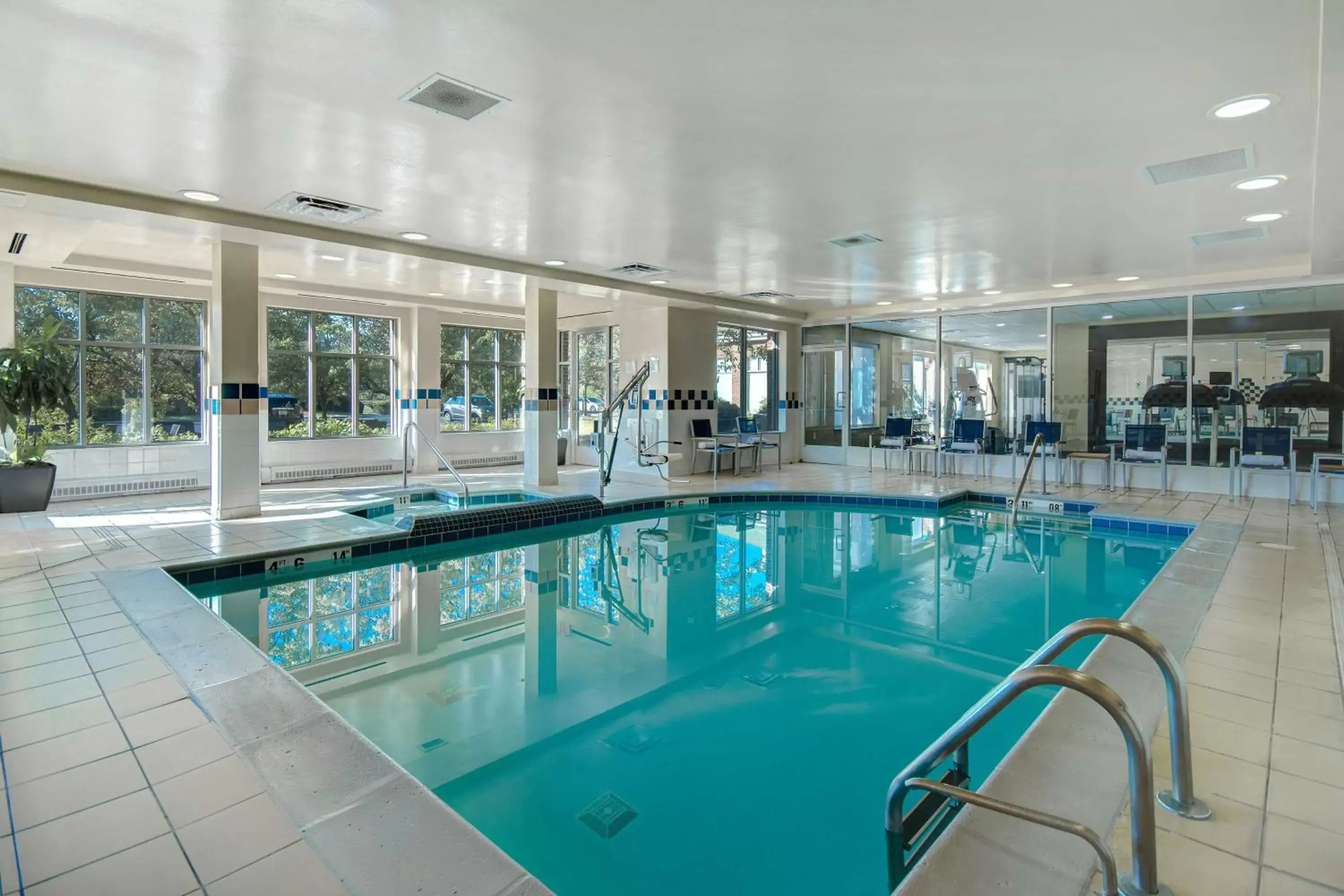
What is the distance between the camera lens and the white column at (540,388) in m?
8.21

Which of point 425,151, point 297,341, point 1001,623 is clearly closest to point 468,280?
point 297,341

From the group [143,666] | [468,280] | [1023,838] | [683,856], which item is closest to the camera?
[1023,838]

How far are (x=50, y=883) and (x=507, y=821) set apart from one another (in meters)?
1.03

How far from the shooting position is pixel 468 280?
7.98m

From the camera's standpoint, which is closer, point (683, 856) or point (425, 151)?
point (683, 856)

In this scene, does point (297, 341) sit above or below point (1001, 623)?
above

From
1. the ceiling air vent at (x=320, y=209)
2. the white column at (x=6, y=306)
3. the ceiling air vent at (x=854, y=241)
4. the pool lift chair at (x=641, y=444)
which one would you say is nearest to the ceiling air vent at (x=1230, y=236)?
the ceiling air vent at (x=854, y=241)

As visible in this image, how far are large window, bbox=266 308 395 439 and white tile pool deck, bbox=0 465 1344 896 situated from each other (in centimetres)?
513

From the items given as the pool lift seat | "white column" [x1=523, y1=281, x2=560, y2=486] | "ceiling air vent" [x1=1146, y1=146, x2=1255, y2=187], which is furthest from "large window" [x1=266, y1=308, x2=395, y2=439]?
the pool lift seat

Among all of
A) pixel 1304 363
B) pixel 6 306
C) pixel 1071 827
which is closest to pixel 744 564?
pixel 1071 827

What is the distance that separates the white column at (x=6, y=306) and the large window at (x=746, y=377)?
778 cm

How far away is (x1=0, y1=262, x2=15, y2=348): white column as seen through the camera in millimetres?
6906

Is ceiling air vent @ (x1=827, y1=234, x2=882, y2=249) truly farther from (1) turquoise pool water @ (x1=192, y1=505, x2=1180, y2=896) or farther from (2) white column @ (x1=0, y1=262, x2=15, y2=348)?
(2) white column @ (x1=0, y1=262, x2=15, y2=348)

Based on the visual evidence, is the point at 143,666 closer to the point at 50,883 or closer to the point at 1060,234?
the point at 50,883
